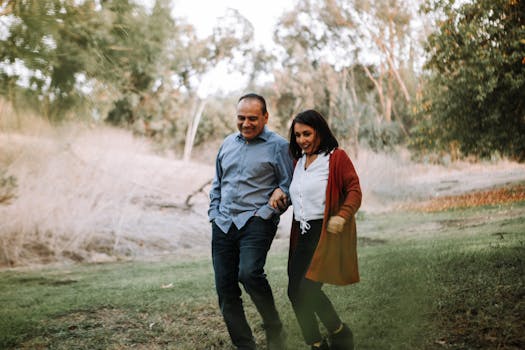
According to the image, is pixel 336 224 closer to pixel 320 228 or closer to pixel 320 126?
pixel 320 228

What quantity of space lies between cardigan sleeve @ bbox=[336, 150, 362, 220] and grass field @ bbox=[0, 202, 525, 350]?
1223 millimetres

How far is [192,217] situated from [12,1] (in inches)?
300

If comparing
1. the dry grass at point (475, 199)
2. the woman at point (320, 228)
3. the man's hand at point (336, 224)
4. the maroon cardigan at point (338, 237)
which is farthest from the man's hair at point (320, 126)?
the dry grass at point (475, 199)

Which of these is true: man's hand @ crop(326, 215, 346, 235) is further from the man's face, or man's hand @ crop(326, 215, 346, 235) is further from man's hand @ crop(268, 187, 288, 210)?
the man's face

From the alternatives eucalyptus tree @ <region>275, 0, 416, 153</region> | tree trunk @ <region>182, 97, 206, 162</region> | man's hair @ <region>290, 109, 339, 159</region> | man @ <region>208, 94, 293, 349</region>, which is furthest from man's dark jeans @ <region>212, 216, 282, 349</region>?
tree trunk @ <region>182, 97, 206, 162</region>

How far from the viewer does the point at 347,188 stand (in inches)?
96.5

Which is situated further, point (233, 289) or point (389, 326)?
point (389, 326)

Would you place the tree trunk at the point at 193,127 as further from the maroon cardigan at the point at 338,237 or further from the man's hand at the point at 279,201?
the maroon cardigan at the point at 338,237

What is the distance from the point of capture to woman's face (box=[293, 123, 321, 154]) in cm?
259

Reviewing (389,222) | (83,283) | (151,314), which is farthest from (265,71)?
(151,314)

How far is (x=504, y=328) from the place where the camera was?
3.18 m

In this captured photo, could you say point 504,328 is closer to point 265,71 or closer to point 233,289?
point 233,289

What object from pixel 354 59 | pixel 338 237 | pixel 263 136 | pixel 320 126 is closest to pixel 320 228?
pixel 338 237

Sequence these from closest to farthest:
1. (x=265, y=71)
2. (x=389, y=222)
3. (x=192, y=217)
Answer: (x=389, y=222) < (x=192, y=217) < (x=265, y=71)
